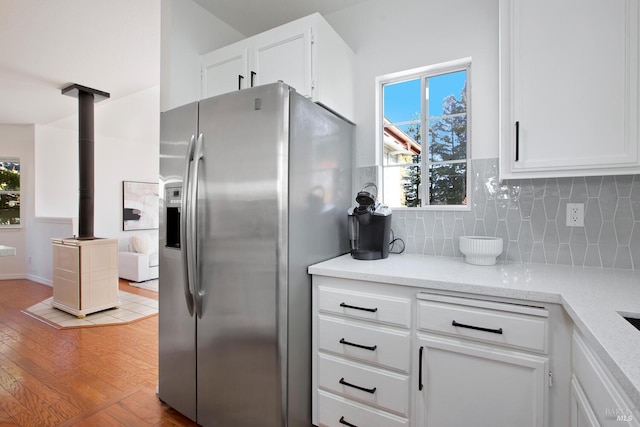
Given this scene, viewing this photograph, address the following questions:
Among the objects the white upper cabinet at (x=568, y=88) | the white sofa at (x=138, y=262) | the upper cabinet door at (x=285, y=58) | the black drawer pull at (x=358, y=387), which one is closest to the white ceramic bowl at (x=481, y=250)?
the white upper cabinet at (x=568, y=88)

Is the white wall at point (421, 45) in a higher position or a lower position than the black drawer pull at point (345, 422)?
higher

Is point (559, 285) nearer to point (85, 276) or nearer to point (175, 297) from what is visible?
point (175, 297)

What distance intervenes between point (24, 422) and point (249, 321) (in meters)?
1.58

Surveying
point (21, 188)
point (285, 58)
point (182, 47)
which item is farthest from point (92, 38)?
point (21, 188)

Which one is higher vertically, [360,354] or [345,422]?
[360,354]

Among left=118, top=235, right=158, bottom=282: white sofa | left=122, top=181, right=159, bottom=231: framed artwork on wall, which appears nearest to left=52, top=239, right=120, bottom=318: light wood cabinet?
left=118, top=235, right=158, bottom=282: white sofa

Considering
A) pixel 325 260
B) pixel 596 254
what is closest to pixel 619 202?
pixel 596 254

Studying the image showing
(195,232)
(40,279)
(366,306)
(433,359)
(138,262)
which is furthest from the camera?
(40,279)

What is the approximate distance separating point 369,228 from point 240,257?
782 mm

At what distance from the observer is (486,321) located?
130cm

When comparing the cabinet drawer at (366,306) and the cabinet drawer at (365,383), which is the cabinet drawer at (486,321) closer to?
the cabinet drawer at (366,306)

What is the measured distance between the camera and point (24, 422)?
187cm

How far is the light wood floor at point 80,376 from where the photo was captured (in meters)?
1.92

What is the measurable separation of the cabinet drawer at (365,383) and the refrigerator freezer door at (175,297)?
754mm
